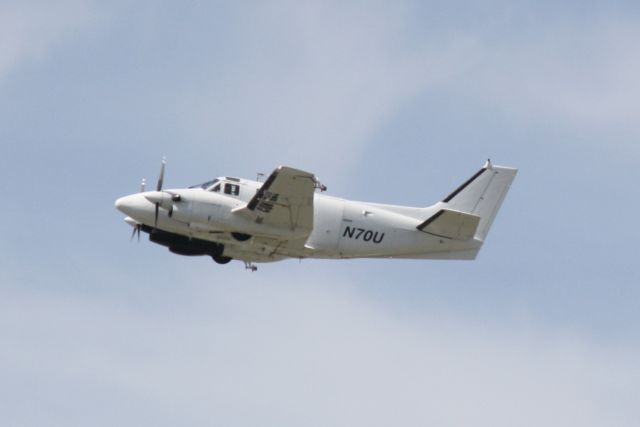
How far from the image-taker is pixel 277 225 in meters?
45.9

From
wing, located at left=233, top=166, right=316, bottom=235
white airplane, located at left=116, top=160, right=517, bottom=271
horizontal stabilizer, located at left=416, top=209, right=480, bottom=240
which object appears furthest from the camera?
horizontal stabilizer, located at left=416, top=209, right=480, bottom=240

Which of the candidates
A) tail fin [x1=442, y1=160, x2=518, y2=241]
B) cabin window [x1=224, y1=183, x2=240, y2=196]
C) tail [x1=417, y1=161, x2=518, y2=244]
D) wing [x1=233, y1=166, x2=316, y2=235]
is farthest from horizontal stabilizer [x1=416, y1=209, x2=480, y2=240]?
cabin window [x1=224, y1=183, x2=240, y2=196]

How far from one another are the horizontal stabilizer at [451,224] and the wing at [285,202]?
16.6 ft

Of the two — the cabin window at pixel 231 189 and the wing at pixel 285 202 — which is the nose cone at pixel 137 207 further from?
the wing at pixel 285 202

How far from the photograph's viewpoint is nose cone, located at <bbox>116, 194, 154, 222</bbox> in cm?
4597

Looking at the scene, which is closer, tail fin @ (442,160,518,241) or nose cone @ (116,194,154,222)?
nose cone @ (116,194,154,222)

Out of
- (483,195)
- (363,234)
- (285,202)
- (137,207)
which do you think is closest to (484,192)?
(483,195)

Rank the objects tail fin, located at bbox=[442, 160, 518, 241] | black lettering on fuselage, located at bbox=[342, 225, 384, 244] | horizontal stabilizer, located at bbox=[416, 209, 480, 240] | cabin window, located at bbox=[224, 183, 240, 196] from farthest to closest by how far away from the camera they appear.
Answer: tail fin, located at bbox=[442, 160, 518, 241] < horizontal stabilizer, located at bbox=[416, 209, 480, 240] < black lettering on fuselage, located at bbox=[342, 225, 384, 244] < cabin window, located at bbox=[224, 183, 240, 196]

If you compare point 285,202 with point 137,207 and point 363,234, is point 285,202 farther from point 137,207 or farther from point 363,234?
point 137,207

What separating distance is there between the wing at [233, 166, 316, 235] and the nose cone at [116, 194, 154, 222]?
315 centimetres

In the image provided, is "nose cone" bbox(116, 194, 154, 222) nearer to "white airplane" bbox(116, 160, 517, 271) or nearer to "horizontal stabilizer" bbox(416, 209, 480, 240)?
"white airplane" bbox(116, 160, 517, 271)

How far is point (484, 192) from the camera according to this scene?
50438mm

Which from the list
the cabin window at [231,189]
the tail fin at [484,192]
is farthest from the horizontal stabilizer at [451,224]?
the cabin window at [231,189]

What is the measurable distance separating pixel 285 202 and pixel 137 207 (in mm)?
5490
